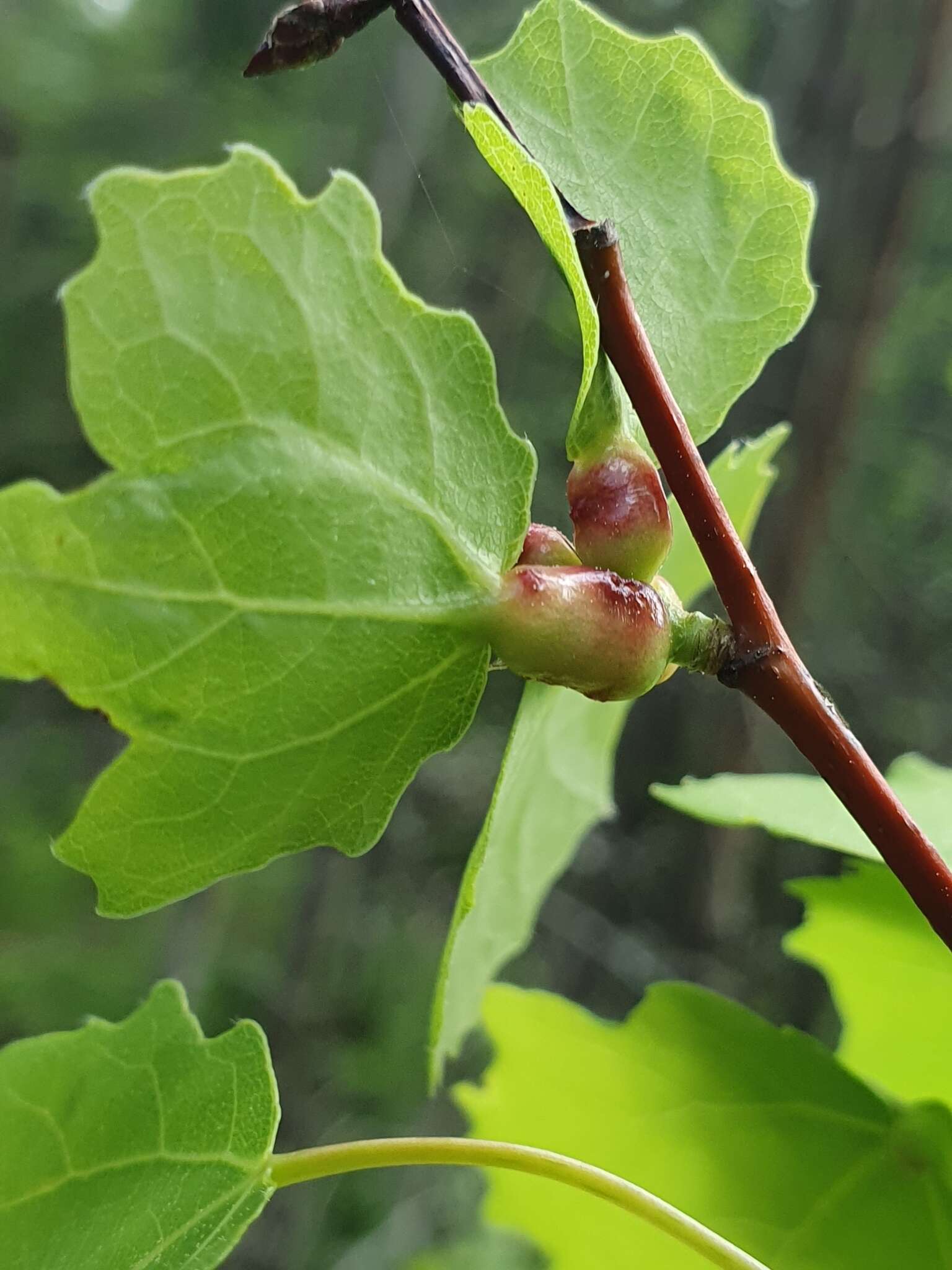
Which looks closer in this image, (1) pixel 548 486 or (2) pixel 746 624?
(2) pixel 746 624

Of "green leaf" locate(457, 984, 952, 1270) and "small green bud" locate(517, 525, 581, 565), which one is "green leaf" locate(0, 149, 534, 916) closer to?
"small green bud" locate(517, 525, 581, 565)

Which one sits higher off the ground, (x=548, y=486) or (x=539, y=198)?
(x=539, y=198)

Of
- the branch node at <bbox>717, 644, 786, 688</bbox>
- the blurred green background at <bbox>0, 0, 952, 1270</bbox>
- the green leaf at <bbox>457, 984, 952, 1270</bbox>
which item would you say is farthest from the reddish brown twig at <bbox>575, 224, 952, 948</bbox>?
the blurred green background at <bbox>0, 0, 952, 1270</bbox>

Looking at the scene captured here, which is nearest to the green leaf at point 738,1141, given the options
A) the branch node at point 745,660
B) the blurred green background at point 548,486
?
the branch node at point 745,660

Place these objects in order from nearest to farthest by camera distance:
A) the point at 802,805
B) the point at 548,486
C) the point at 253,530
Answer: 1. the point at 253,530
2. the point at 802,805
3. the point at 548,486

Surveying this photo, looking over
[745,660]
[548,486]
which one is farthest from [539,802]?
[548,486]

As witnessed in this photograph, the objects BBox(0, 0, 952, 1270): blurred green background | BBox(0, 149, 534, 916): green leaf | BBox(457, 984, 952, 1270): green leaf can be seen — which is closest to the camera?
BBox(0, 149, 534, 916): green leaf

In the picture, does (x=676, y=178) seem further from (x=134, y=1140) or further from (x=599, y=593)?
(x=134, y=1140)
